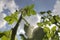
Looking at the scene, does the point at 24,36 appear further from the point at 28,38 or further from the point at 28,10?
the point at 28,10

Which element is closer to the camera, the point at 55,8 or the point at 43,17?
the point at 43,17

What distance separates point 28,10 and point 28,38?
0.13m

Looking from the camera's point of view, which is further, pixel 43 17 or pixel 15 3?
pixel 15 3

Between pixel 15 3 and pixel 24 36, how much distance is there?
0.31 m

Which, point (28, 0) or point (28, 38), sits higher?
point (28, 0)

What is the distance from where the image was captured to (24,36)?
0.61 meters

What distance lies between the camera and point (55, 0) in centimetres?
89

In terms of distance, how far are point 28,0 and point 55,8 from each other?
0.17 m

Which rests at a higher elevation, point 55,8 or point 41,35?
point 55,8

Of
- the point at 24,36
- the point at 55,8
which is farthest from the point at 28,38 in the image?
the point at 55,8

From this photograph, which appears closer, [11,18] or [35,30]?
[11,18]

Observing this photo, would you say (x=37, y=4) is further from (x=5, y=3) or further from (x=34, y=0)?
(x=5, y=3)

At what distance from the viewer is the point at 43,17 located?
24.0 inches

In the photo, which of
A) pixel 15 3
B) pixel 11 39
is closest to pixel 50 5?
pixel 15 3
